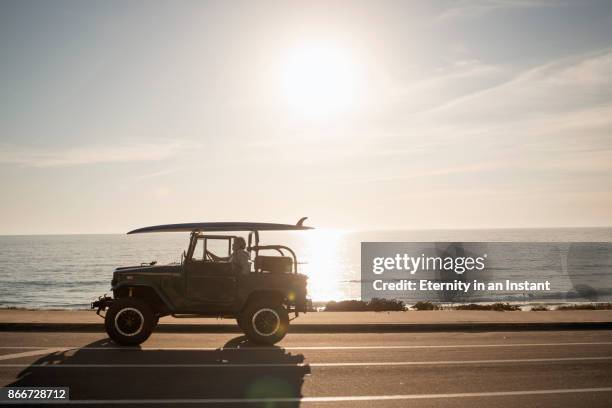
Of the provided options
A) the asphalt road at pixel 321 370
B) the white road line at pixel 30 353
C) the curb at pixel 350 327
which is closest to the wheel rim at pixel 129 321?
the asphalt road at pixel 321 370

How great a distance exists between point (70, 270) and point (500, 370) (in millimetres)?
97474

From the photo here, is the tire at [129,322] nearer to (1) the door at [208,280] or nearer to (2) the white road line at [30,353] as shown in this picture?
(1) the door at [208,280]

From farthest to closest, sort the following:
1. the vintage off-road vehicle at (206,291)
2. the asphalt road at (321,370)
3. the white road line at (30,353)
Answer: the vintage off-road vehicle at (206,291) → the white road line at (30,353) → the asphalt road at (321,370)

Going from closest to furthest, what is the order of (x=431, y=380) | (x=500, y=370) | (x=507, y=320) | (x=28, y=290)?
(x=431, y=380)
(x=500, y=370)
(x=507, y=320)
(x=28, y=290)

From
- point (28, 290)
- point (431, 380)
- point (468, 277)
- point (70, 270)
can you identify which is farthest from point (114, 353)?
point (70, 270)

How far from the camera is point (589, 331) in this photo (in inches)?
637

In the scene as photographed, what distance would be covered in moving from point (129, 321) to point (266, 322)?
2921mm

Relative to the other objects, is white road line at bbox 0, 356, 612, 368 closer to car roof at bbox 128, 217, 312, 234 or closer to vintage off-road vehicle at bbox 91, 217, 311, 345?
vintage off-road vehicle at bbox 91, 217, 311, 345

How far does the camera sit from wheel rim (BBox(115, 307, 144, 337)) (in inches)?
520

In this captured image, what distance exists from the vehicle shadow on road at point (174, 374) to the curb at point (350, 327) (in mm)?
2757

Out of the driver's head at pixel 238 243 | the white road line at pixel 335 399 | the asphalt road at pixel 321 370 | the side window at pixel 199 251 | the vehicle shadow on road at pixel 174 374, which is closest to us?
the white road line at pixel 335 399

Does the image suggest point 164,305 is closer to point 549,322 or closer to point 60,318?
point 60,318

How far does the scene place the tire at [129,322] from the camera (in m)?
13.2

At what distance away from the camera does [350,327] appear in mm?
16172
